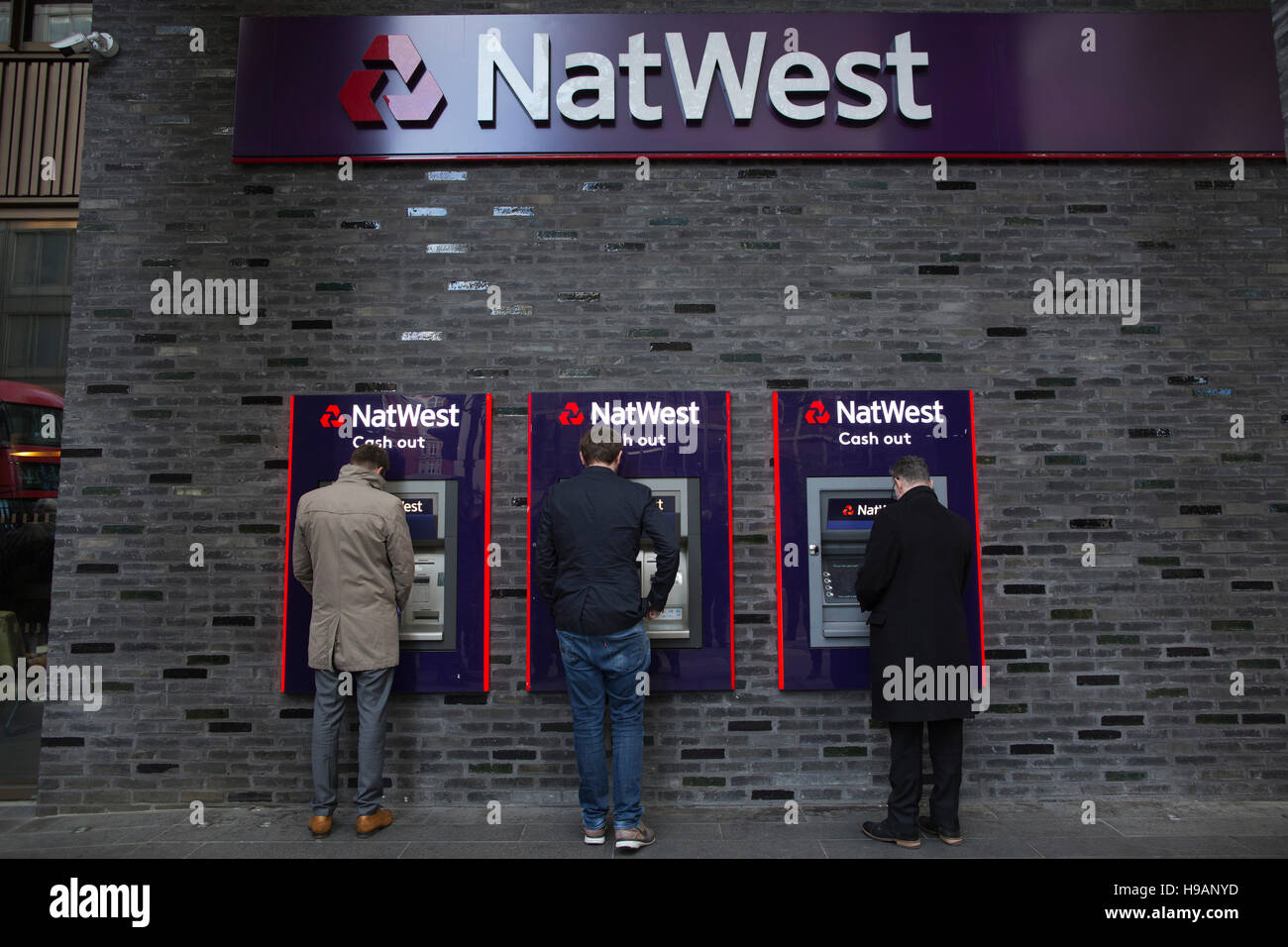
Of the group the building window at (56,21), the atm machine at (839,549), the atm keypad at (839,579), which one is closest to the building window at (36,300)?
the building window at (56,21)

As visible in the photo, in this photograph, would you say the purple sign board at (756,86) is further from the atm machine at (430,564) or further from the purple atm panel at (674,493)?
the atm machine at (430,564)

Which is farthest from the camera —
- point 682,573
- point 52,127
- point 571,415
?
point 52,127

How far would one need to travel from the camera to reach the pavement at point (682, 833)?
379 cm

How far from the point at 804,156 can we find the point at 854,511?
2.10m

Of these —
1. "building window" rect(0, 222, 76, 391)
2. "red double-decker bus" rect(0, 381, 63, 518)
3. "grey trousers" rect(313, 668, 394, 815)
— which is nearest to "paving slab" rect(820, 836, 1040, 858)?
"grey trousers" rect(313, 668, 394, 815)

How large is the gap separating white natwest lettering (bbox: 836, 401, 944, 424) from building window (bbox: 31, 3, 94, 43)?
Result: 17.4 feet

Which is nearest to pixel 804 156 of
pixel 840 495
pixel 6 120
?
pixel 840 495

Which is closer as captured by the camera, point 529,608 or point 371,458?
point 371,458

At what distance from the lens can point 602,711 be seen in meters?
3.81

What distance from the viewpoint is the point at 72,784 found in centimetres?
436

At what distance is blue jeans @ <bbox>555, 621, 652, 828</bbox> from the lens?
3.75 m

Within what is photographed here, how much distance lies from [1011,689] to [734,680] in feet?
Answer: 5.13

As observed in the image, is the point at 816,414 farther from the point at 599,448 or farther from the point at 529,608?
the point at 529,608

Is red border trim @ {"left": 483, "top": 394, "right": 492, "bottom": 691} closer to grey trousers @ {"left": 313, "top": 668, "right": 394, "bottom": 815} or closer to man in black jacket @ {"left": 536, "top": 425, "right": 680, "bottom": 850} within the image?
grey trousers @ {"left": 313, "top": 668, "right": 394, "bottom": 815}
